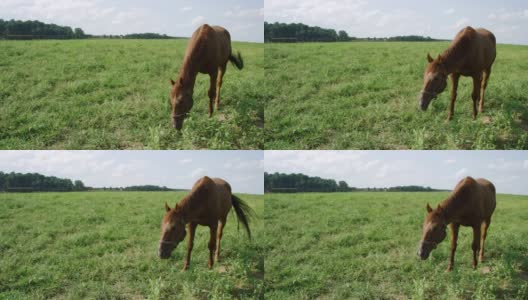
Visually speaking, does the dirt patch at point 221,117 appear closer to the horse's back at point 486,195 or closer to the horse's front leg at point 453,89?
the horse's front leg at point 453,89

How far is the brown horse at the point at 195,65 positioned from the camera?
21.5ft

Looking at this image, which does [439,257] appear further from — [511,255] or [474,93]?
[474,93]

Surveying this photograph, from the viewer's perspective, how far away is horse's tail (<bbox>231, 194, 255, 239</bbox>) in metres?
8.20

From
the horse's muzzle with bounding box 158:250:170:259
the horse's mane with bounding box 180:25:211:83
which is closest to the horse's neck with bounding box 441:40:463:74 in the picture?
the horse's mane with bounding box 180:25:211:83

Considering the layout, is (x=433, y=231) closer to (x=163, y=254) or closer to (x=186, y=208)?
(x=186, y=208)

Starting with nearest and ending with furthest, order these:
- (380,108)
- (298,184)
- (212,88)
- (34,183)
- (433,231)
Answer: (433,231) < (212,88) < (380,108) < (298,184) < (34,183)

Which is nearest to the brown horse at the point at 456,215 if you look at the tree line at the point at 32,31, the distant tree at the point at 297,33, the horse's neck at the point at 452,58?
the horse's neck at the point at 452,58

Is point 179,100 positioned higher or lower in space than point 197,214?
higher

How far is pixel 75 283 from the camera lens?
7.70 meters

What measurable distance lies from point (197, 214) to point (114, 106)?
3736 millimetres

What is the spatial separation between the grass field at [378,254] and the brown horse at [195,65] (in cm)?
351

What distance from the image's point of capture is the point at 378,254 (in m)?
8.38

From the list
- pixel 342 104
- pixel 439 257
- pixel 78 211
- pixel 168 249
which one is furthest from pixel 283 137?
pixel 78 211

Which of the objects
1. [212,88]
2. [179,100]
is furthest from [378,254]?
[179,100]
